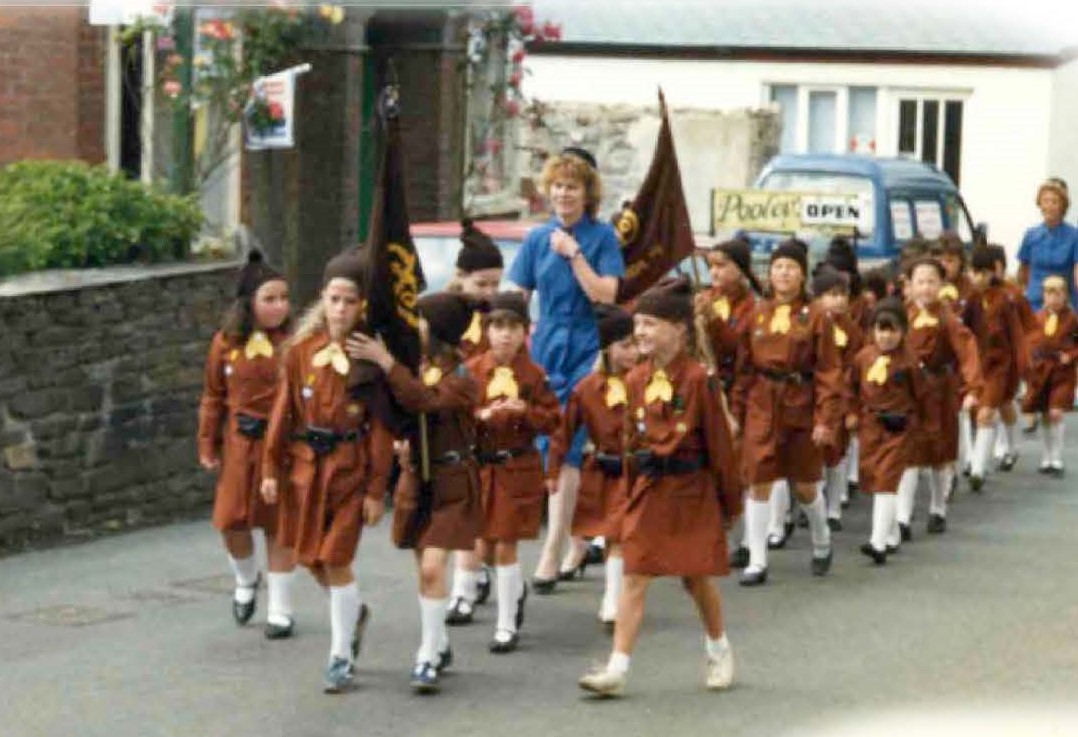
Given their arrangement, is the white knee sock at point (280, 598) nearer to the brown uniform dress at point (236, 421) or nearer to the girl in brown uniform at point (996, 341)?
the brown uniform dress at point (236, 421)

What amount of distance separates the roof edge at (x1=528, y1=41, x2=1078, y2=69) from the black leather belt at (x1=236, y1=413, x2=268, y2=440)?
23.0m

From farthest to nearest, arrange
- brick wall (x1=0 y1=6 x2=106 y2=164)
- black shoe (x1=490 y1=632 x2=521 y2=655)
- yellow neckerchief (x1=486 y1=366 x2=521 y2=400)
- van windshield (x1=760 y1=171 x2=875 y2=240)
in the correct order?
van windshield (x1=760 y1=171 x2=875 y2=240) < brick wall (x1=0 y1=6 x2=106 y2=164) < yellow neckerchief (x1=486 y1=366 x2=521 y2=400) < black shoe (x1=490 y1=632 x2=521 y2=655)

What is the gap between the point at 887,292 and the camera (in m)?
18.1

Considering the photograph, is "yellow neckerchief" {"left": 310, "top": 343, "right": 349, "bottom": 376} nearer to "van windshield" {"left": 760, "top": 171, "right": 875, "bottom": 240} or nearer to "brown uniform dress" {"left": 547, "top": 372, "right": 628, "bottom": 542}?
"brown uniform dress" {"left": 547, "top": 372, "right": 628, "bottom": 542}

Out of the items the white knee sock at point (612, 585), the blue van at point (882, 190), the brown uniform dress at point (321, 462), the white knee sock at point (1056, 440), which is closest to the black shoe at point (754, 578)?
the white knee sock at point (612, 585)

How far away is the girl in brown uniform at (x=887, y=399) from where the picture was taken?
49.6 ft

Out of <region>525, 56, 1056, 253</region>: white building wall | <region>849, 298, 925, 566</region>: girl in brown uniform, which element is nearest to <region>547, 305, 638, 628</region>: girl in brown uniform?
A: <region>849, 298, 925, 566</region>: girl in brown uniform

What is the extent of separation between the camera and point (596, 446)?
12.6 metres

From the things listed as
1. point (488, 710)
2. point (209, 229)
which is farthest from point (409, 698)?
point (209, 229)

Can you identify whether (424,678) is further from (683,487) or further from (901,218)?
(901,218)

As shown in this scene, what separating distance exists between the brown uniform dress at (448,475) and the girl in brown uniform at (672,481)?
0.65 metres

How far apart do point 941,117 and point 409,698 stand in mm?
26691

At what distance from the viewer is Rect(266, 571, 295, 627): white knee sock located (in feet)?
39.8

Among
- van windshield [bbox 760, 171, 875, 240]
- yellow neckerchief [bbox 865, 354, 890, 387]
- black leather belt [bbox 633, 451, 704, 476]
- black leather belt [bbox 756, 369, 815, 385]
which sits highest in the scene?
black leather belt [bbox 633, 451, 704, 476]
